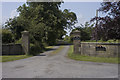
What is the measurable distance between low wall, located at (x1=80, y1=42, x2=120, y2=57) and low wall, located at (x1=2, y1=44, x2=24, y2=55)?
25.6 feet

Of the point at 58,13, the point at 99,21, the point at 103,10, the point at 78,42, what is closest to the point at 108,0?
the point at 103,10

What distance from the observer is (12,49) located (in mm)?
19516

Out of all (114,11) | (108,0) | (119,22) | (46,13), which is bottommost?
(119,22)

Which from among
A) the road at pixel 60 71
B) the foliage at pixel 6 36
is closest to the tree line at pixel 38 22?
the foliage at pixel 6 36

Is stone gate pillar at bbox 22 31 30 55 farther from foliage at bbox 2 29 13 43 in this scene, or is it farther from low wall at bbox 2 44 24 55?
foliage at bbox 2 29 13 43

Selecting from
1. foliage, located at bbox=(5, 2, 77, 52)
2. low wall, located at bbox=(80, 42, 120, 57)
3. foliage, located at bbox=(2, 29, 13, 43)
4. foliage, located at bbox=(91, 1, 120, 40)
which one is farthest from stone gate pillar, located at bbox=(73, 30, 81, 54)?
foliage, located at bbox=(5, 2, 77, 52)

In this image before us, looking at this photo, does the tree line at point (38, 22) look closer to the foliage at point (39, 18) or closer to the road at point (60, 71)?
the foliage at point (39, 18)

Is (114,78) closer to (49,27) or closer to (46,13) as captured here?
(49,27)

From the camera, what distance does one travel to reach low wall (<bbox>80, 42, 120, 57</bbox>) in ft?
48.0

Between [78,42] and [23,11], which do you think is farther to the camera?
[23,11]

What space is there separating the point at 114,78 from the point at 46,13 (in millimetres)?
25885

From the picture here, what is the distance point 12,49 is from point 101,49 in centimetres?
1091

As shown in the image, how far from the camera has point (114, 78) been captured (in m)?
7.30

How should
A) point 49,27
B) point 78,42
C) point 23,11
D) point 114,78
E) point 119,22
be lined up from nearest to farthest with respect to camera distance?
point 114,78
point 119,22
point 78,42
point 49,27
point 23,11
